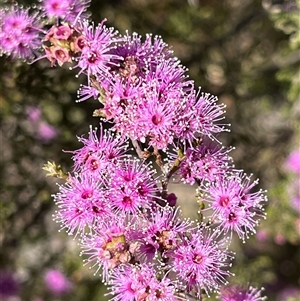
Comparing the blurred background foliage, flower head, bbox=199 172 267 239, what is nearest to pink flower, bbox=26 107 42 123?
the blurred background foliage

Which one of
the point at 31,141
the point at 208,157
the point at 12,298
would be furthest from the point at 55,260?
the point at 208,157

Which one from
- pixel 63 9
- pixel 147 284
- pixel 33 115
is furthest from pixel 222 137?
pixel 147 284

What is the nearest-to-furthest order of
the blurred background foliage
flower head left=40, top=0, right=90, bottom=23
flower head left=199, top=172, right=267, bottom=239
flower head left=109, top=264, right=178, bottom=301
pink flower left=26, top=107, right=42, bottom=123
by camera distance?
1. flower head left=109, top=264, right=178, bottom=301
2. flower head left=199, top=172, right=267, bottom=239
3. flower head left=40, top=0, right=90, bottom=23
4. the blurred background foliage
5. pink flower left=26, top=107, right=42, bottom=123

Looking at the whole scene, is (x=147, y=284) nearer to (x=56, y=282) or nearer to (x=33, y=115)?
(x=56, y=282)

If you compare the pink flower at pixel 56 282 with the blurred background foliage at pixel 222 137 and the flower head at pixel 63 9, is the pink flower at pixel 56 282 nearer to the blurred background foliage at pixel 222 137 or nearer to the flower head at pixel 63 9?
the blurred background foliage at pixel 222 137

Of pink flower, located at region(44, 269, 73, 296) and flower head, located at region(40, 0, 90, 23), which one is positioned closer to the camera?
flower head, located at region(40, 0, 90, 23)

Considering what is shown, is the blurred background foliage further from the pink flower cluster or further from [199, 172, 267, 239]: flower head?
[199, 172, 267, 239]: flower head

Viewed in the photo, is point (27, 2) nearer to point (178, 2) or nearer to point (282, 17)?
point (282, 17)
